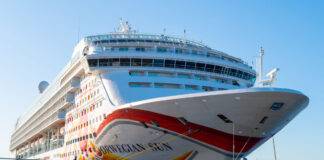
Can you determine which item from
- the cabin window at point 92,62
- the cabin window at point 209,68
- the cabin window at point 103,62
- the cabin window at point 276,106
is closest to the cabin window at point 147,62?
the cabin window at point 103,62

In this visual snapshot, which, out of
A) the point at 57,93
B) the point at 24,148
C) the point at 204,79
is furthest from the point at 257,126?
the point at 24,148

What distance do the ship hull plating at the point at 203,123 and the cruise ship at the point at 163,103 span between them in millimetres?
42

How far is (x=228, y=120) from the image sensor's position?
1706cm

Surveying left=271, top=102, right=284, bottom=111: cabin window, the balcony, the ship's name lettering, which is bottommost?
the ship's name lettering

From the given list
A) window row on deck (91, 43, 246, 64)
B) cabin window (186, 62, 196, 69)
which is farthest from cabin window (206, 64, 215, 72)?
window row on deck (91, 43, 246, 64)

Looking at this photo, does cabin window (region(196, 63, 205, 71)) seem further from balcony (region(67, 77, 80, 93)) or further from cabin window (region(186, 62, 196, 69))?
balcony (region(67, 77, 80, 93))

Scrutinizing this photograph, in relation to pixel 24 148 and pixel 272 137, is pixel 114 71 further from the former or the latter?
pixel 24 148

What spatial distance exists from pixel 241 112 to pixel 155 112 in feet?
12.0

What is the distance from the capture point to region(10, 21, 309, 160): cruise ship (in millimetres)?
16797

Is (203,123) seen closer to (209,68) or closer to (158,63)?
(158,63)

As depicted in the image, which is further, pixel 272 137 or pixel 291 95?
pixel 272 137

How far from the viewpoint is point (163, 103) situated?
17.2 meters

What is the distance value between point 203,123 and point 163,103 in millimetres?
1901

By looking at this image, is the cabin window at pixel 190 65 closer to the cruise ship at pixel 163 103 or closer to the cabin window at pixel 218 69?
the cruise ship at pixel 163 103
